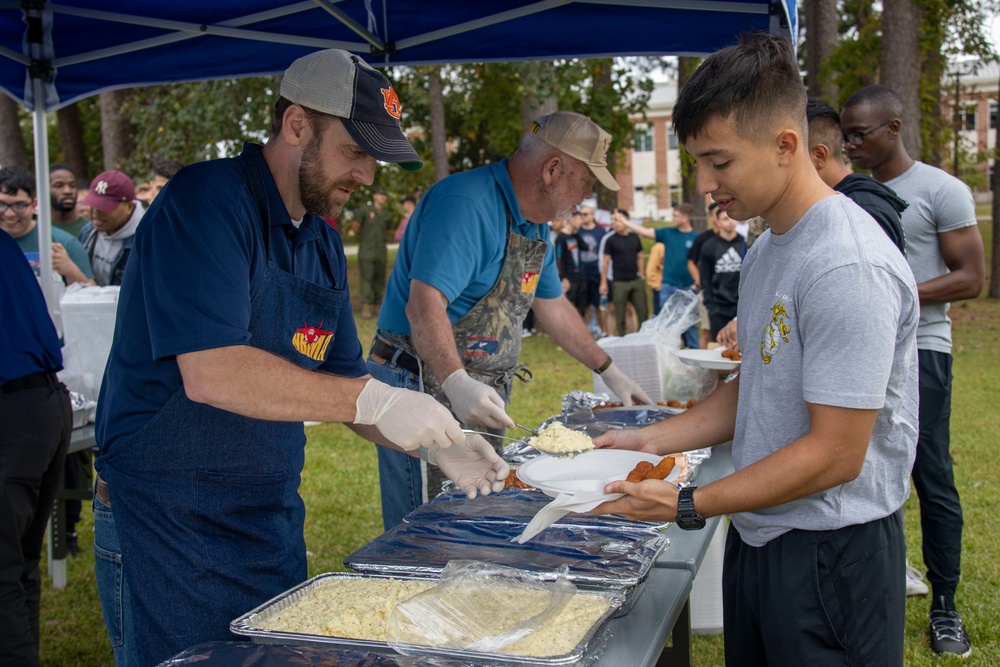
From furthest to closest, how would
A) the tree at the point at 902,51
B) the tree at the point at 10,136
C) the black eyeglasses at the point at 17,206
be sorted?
the tree at the point at 10,136, the tree at the point at 902,51, the black eyeglasses at the point at 17,206

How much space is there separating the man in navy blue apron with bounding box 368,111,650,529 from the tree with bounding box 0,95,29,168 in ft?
26.7

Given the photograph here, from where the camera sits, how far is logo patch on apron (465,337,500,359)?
3.00 meters

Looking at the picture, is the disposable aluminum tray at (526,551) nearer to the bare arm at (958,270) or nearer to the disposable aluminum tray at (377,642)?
the disposable aluminum tray at (377,642)

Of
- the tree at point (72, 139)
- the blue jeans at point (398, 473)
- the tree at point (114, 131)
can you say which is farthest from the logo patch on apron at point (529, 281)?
the tree at point (72, 139)

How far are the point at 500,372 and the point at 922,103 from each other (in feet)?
29.6

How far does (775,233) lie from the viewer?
1.65m

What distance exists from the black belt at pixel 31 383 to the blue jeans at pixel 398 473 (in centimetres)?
94

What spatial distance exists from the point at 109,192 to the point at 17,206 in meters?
0.63

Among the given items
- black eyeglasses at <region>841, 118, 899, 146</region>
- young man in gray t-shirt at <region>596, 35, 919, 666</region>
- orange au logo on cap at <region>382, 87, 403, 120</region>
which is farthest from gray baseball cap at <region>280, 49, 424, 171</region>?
black eyeglasses at <region>841, 118, 899, 146</region>

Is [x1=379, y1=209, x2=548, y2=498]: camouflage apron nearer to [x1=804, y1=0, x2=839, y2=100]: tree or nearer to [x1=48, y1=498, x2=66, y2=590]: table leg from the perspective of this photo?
[x1=48, y1=498, x2=66, y2=590]: table leg

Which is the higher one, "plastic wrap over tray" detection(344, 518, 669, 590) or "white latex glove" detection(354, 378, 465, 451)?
"white latex glove" detection(354, 378, 465, 451)

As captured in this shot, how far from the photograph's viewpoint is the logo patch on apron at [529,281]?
3.08 m

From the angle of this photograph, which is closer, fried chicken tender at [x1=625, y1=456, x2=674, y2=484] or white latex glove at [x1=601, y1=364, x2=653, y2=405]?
fried chicken tender at [x1=625, y1=456, x2=674, y2=484]

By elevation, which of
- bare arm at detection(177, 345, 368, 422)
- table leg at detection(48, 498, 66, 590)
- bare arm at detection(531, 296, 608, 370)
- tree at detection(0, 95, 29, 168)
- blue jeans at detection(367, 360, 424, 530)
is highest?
tree at detection(0, 95, 29, 168)
